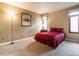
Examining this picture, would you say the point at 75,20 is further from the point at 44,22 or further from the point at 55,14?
the point at 44,22

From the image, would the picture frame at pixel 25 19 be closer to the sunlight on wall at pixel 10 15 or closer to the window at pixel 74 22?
the sunlight on wall at pixel 10 15

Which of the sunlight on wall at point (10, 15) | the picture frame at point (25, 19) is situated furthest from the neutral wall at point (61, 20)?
the sunlight on wall at point (10, 15)

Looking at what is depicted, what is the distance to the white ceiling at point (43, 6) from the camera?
2.01 m

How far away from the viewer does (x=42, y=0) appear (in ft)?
6.65

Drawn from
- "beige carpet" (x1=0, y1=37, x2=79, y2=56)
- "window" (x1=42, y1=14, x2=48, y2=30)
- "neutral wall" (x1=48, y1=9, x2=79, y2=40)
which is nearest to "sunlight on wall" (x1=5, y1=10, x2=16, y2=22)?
"beige carpet" (x1=0, y1=37, x2=79, y2=56)

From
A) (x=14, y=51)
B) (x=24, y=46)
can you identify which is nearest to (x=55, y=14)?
(x=24, y=46)

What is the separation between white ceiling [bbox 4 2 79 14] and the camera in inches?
79.2

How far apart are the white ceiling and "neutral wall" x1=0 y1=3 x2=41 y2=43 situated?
10 centimetres

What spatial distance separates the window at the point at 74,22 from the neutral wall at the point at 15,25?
2.54ft

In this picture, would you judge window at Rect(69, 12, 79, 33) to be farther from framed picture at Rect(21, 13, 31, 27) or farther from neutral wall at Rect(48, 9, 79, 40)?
framed picture at Rect(21, 13, 31, 27)

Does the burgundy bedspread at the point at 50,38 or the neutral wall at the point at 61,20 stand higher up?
the neutral wall at the point at 61,20

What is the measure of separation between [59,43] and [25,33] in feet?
2.94

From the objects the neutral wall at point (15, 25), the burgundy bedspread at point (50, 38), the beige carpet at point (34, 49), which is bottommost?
the beige carpet at point (34, 49)

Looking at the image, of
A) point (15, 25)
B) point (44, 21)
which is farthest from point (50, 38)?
point (15, 25)
